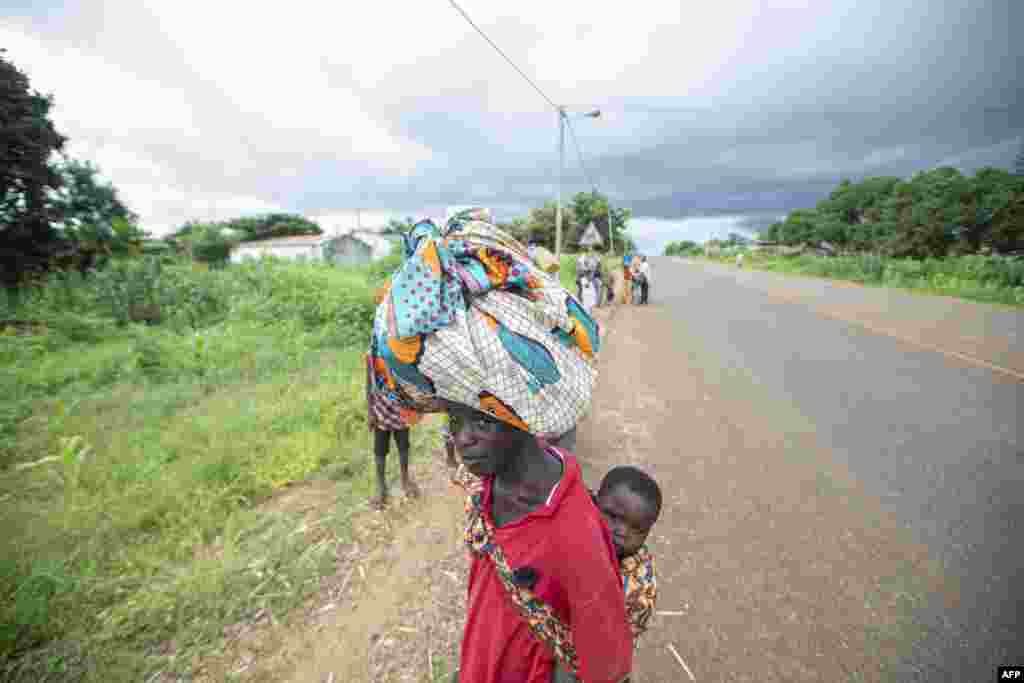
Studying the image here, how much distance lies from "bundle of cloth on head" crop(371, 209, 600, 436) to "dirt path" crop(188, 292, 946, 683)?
1722mm

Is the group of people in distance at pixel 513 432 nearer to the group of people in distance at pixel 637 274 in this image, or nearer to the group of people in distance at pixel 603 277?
the group of people in distance at pixel 603 277

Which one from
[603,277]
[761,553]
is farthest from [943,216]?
[761,553]

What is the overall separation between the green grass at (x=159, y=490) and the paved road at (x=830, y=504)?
226 cm

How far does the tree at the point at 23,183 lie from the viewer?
510 inches

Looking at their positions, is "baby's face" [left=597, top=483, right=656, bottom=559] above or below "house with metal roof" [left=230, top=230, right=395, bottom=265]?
below

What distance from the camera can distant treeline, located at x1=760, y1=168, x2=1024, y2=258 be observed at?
23.9 meters

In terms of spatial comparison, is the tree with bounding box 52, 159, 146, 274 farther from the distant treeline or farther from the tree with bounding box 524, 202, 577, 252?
the distant treeline

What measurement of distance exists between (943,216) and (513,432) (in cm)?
4027

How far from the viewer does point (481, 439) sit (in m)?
1.09

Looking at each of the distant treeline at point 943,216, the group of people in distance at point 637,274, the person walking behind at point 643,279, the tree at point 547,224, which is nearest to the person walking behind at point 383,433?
the group of people in distance at point 637,274

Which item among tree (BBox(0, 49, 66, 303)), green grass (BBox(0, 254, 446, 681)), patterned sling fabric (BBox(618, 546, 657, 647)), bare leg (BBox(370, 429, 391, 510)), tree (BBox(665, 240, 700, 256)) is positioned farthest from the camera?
tree (BBox(665, 240, 700, 256))

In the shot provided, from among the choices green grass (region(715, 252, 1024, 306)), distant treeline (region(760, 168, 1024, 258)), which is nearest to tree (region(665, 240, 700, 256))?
distant treeline (region(760, 168, 1024, 258))

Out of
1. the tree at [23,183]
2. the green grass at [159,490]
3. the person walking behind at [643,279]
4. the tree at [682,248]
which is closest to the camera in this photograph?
the green grass at [159,490]

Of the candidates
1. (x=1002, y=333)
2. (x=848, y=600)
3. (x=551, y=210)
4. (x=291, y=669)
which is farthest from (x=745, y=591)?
(x=551, y=210)
